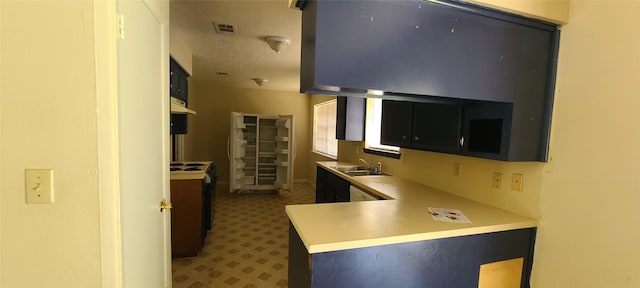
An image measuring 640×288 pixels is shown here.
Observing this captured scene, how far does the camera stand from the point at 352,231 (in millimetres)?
1300

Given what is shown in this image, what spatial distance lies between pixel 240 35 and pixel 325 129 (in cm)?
324

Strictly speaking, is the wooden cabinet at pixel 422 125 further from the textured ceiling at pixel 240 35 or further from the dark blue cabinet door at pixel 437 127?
the textured ceiling at pixel 240 35

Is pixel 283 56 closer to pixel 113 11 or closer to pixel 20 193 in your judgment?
pixel 113 11

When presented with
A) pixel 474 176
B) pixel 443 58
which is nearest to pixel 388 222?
pixel 443 58

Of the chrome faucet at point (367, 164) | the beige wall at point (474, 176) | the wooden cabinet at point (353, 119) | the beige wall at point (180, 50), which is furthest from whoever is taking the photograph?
the wooden cabinet at point (353, 119)

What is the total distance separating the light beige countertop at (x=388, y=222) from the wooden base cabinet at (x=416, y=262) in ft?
0.16

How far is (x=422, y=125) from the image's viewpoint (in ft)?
7.22

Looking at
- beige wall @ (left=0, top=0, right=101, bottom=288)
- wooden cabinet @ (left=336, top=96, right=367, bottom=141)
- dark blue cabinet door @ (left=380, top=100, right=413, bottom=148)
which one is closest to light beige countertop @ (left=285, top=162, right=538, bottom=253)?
dark blue cabinet door @ (left=380, top=100, right=413, bottom=148)

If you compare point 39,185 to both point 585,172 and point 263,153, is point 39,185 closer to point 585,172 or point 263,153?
point 585,172

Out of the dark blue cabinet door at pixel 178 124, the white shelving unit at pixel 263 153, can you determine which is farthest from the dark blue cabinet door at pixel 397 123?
the white shelving unit at pixel 263 153

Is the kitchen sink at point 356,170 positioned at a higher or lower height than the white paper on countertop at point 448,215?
lower

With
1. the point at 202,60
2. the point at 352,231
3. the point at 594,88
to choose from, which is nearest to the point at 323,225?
the point at 352,231

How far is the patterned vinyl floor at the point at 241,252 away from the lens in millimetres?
2379

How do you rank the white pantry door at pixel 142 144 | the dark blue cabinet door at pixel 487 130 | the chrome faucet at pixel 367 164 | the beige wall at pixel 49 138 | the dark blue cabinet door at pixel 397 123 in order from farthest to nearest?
the chrome faucet at pixel 367 164 < the dark blue cabinet door at pixel 397 123 < the dark blue cabinet door at pixel 487 130 < the white pantry door at pixel 142 144 < the beige wall at pixel 49 138
